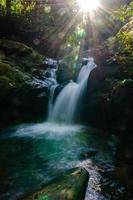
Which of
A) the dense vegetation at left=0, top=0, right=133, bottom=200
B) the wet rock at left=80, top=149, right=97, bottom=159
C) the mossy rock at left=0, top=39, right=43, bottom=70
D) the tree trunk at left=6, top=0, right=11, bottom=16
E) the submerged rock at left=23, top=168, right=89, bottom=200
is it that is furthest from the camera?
the tree trunk at left=6, top=0, right=11, bottom=16

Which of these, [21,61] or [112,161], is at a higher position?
[21,61]

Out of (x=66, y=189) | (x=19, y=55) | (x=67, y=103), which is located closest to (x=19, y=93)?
(x=67, y=103)

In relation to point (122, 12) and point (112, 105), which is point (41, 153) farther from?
point (122, 12)

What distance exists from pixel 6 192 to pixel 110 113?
628cm

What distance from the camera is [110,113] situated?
35.8ft

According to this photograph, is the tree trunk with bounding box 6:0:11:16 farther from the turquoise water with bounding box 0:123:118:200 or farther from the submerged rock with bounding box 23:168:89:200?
the submerged rock with bounding box 23:168:89:200

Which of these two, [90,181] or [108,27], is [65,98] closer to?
[90,181]

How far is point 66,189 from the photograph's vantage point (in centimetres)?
502

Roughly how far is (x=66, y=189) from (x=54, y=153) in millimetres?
3209

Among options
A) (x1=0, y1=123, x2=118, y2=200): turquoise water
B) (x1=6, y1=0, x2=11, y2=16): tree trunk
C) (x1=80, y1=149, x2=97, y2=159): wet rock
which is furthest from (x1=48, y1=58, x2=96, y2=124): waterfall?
(x1=6, y1=0, x2=11, y2=16): tree trunk

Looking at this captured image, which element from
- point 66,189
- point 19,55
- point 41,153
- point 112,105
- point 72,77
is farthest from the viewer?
point 19,55

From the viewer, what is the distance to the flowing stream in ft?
19.6

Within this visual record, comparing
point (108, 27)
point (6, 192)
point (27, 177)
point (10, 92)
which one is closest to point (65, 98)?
point (10, 92)

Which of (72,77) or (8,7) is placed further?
(8,7)
